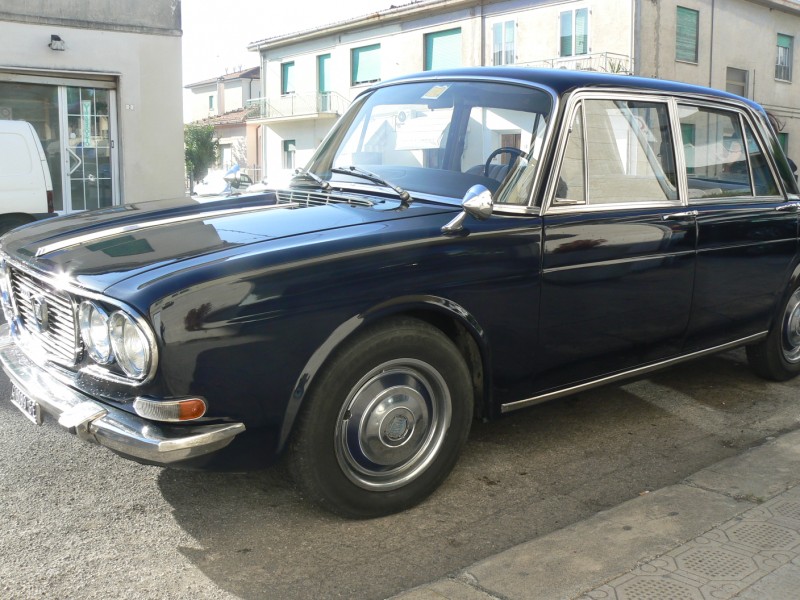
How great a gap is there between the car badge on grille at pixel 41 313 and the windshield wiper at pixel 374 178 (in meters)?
1.55

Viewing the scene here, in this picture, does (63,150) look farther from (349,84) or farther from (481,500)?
(349,84)

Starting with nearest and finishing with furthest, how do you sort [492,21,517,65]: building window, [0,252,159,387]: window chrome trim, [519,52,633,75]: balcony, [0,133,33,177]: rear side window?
[0,252,159,387]: window chrome trim
[0,133,33,177]: rear side window
[519,52,633,75]: balcony
[492,21,517,65]: building window

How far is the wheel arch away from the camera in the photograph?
3.09 metres

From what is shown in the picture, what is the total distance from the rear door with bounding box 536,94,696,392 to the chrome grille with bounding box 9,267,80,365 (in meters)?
1.94

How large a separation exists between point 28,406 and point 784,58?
36.2 meters

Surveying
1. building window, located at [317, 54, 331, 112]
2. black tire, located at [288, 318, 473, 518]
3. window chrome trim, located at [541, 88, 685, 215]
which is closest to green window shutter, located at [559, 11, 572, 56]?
building window, located at [317, 54, 331, 112]

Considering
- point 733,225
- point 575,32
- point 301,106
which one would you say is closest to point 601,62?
point 575,32

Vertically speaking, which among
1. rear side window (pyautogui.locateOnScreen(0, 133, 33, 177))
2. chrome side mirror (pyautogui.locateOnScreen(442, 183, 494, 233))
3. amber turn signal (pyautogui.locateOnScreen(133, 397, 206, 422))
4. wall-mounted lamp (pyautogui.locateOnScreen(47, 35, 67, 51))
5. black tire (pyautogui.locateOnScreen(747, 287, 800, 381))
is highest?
wall-mounted lamp (pyautogui.locateOnScreen(47, 35, 67, 51))

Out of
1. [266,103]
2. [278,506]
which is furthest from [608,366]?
[266,103]

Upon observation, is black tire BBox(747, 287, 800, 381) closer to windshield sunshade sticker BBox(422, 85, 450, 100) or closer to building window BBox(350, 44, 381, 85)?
windshield sunshade sticker BBox(422, 85, 450, 100)

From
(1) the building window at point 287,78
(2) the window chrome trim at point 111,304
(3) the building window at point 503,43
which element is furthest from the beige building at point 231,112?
(2) the window chrome trim at point 111,304

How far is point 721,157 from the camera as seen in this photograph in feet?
16.5

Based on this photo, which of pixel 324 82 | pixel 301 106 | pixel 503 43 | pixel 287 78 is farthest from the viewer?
pixel 287 78

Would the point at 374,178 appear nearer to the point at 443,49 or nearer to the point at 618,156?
the point at 618,156
